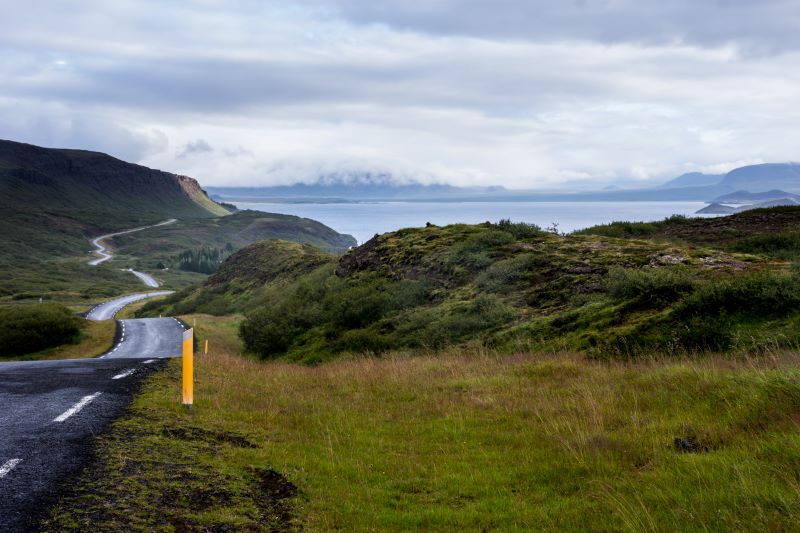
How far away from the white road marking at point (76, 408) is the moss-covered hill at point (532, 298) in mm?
9755

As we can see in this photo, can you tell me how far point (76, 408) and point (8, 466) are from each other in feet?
10.6

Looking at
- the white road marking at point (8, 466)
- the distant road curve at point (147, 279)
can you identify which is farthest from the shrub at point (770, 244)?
the distant road curve at point (147, 279)

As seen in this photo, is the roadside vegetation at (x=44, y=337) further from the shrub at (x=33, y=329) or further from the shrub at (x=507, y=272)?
the shrub at (x=507, y=272)

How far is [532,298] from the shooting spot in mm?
21266

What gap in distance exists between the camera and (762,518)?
459cm

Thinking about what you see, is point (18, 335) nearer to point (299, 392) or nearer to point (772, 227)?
point (299, 392)

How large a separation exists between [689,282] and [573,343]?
11.4 feet

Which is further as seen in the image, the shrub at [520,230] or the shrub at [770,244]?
the shrub at [520,230]

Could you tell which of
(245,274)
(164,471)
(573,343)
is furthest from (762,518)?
(245,274)

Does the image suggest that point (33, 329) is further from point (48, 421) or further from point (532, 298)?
point (48, 421)

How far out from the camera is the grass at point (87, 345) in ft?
134

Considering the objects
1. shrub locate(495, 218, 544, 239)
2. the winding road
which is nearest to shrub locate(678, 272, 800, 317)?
the winding road

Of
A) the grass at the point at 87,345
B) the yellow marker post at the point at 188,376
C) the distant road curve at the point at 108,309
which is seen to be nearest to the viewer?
the yellow marker post at the point at 188,376

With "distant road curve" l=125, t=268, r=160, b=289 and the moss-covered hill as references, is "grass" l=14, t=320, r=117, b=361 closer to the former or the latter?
the moss-covered hill
